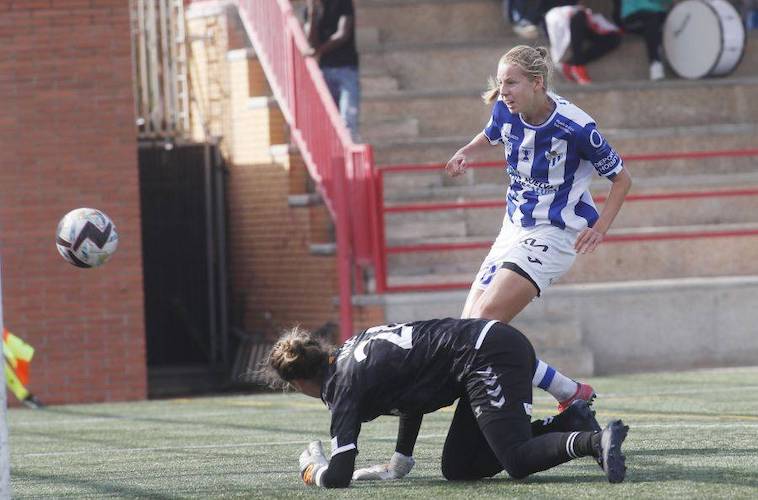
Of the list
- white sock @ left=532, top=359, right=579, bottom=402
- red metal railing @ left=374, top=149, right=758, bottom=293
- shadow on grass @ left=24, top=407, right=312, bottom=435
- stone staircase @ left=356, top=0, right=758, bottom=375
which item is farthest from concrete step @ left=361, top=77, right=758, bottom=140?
white sock @ left=532, top=359, right=579, bottom=402

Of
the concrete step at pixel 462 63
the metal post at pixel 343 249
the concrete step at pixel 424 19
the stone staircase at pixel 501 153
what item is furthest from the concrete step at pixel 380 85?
the metal post at pixel 343 249

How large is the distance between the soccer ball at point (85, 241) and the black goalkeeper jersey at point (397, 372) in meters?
3.53

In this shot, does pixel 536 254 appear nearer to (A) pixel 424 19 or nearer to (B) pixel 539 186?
(B) pixel 539 186

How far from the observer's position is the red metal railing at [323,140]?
41.2 feet

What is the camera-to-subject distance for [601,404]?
9461 millimetres

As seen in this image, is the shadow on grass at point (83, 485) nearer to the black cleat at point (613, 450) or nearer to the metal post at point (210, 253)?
the black cleat at point (613, 450)

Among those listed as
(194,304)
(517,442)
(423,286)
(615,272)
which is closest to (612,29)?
(615,272)

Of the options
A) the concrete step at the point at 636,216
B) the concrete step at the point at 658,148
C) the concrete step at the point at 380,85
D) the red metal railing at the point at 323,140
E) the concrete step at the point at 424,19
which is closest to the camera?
the red metal railing at the point at 323,140

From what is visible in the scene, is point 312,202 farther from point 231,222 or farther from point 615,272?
point 615,272

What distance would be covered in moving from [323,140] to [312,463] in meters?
7.65

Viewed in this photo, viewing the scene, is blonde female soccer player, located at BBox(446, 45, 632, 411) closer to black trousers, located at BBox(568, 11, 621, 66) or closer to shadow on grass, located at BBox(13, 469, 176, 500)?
shadow on grass, located at BBox(13, 469, 176, 500)

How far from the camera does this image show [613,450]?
5.08 m

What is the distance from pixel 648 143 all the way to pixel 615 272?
5.35ft

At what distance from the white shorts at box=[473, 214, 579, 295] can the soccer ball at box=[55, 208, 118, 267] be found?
289 centimetres
